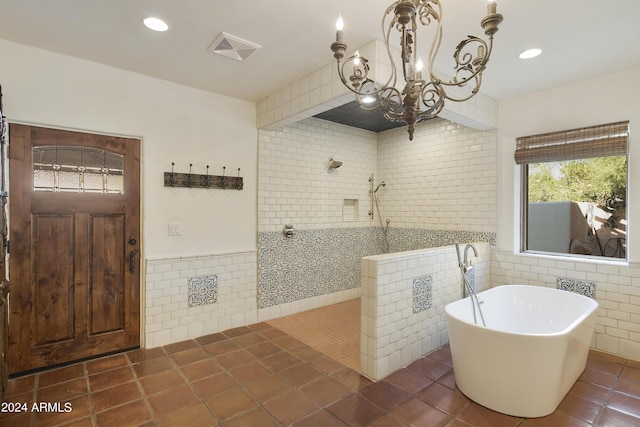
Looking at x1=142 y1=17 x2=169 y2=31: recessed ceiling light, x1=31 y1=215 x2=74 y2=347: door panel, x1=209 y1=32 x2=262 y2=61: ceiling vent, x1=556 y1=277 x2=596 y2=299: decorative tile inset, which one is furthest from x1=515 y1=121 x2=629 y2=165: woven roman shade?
x1=31 y1=215 x2=74 y2=347: door panel

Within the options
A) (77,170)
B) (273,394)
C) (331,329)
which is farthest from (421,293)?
(77,170)

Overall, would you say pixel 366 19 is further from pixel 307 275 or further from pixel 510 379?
pixel 307 275

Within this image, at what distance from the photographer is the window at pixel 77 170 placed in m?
2.66

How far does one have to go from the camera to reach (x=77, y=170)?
279 centimetres

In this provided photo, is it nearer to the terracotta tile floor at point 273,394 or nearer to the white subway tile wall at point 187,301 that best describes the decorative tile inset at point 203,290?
the white subway tile wall at point 187,301

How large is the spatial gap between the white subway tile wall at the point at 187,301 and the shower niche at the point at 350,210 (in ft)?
5.51

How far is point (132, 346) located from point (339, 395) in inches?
84.1

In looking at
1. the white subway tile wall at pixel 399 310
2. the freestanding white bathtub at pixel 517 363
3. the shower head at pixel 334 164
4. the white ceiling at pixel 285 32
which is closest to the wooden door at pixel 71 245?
the white ceiling at pixel 285 32

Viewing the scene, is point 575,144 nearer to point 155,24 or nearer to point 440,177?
point 440,177

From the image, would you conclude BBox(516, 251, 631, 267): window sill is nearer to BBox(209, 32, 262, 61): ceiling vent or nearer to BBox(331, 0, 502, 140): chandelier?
BBox(331, 0, 502, 140): chandelier

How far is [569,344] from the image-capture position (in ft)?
7.06

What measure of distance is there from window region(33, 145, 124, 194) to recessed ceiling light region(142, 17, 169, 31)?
128 centimetres

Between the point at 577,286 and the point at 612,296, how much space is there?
27cm

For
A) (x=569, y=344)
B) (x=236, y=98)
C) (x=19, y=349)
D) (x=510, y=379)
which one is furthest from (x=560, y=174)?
(x=19, y=349)
